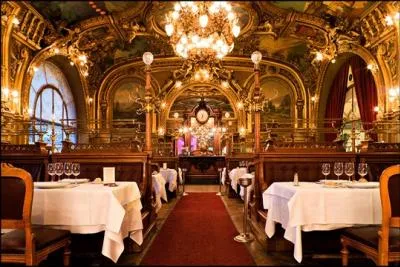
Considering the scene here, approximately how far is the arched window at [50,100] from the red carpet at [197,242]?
575cm

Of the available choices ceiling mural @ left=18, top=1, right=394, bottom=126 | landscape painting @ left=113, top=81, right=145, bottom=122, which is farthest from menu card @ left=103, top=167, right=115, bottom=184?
landscape painting @ left=113, top=81, right=145, bottom=122

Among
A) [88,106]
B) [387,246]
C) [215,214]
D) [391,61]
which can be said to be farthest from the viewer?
[88,106]

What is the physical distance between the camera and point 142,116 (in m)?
15.1

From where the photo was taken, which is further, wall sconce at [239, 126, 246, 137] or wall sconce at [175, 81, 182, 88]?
wall sconce at [175, 81, 182, 88]

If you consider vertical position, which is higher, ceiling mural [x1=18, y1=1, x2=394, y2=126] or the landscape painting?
ceiling mural [x1=18, y1=1, x2=394, y2=126]

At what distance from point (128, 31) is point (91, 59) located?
3.55 meters

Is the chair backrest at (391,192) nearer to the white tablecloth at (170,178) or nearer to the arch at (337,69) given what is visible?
the white tablecloth at (170,178)

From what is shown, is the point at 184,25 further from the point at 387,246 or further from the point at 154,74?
the point at 154,74

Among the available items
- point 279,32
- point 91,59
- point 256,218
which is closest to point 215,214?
point 256,218

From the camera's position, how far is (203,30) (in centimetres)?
717

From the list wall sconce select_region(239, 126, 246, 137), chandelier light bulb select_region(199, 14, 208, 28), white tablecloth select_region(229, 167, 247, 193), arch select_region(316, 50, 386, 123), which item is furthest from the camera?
wall sconce select_region(239, 126, 246, 137)

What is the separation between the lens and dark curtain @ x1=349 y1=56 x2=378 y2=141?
1023 cm

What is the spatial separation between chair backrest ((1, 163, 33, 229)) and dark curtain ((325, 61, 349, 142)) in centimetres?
1131

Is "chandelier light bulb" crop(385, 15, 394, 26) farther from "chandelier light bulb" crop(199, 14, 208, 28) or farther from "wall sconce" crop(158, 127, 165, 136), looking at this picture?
"wall sconce" crop(158, 127, 165, 136)
